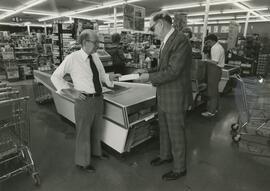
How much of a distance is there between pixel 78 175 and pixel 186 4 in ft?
42.0

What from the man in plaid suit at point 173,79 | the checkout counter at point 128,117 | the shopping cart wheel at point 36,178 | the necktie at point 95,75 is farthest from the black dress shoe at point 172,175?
the shopping cart wheel at point 36,178

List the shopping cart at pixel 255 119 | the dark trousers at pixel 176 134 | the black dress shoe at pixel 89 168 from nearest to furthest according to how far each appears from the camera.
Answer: the dark trousers at pixel 176 134 < the shopping cart at pixel 255 119 < the black dress shoe at pixel 89 168

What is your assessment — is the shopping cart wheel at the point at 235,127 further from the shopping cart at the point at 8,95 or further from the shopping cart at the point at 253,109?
the shopping cart at the point at 8,95

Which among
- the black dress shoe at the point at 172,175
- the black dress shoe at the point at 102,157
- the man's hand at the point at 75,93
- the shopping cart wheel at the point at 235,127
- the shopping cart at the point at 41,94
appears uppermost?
the man's hand at the point at 75,93

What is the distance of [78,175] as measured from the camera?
98.0 inches

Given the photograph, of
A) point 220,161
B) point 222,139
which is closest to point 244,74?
point 222,139

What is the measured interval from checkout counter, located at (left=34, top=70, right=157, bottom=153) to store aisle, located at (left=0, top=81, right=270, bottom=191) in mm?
266

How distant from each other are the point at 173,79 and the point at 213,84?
2758 mm

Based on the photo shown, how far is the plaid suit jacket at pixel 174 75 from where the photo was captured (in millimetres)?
2010

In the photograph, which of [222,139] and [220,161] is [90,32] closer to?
[220,161]

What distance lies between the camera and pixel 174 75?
2.03 metres

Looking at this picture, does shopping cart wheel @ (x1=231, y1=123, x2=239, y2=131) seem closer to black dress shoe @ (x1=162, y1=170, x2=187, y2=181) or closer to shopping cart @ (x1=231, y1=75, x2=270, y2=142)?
shopping cart @ (x1=231, y1=75, x2=270, y2=142)

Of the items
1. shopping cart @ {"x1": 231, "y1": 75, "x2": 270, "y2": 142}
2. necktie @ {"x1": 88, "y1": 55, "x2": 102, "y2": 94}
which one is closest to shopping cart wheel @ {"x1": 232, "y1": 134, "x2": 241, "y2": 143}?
shopping cart @ {"x1": 231, "y1": 75, "x2": 270, "y2": 142}

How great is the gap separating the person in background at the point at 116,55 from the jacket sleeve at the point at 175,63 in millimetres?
2834
